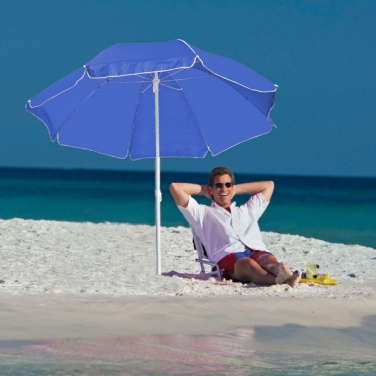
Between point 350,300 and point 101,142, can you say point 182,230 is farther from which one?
point 350,300

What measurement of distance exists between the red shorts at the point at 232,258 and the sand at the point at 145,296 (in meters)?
0.12

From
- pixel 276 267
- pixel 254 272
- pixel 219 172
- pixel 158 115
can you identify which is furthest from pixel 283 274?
pixel 158 115

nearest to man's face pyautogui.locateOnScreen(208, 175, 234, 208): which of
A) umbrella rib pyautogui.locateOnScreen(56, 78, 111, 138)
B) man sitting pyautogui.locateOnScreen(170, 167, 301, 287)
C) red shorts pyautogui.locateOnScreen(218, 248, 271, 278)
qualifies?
man sitting pyautogui.locateOnScreen(170, 167, 301, 287)

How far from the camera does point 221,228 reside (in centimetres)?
710

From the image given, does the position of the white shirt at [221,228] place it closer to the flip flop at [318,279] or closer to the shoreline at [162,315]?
the flip flop at [318,279]

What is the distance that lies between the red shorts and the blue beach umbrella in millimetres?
605

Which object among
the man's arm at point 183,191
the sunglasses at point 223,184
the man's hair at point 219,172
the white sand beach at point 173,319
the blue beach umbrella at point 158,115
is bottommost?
the white sand beach at point 173,319

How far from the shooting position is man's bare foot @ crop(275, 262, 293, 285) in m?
6.84

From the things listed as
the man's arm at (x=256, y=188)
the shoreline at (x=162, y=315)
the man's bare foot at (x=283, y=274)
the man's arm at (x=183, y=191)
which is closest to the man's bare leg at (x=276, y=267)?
the man's bare foot at (x=283, y=274)

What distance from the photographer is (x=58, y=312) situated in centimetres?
583

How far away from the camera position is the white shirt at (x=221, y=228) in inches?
280

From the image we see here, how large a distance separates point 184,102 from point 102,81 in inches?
28.2

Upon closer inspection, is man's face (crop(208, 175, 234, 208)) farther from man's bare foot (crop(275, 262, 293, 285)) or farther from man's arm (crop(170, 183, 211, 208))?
man's bare foot (crop(275, 262, 293, 285))

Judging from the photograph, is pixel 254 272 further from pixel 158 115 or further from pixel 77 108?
pixel 77 108
